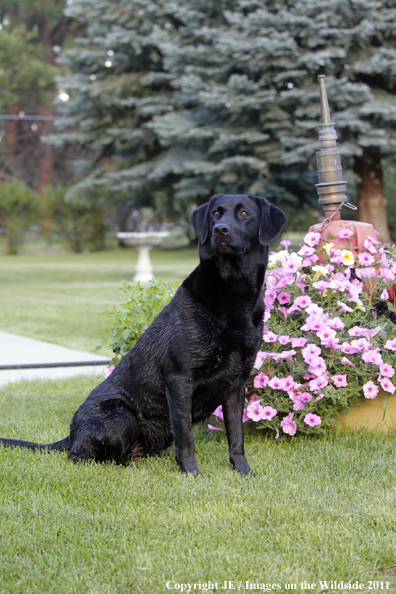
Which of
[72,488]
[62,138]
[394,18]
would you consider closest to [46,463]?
[72,488]

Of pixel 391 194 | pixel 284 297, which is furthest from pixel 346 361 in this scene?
pixel 391 194

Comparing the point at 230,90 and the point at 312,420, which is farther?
the point at 230,90

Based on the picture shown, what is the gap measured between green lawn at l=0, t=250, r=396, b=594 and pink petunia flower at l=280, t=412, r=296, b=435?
85 millimetres

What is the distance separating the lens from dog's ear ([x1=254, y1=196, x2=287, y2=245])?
3.15 metres

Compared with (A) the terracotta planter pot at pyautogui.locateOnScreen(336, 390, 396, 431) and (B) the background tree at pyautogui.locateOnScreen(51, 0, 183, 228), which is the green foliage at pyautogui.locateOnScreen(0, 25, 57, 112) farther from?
(A) the terracotta planter pot at pyautogui.locateOnScreen(336, 390, 396, 431)

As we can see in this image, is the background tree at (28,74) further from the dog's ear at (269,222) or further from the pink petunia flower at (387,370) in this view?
the pink petunia flower at (387,370)

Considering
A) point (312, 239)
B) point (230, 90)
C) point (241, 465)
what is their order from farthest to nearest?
1. point (230, 90)
2. point (312, 239)
3. point (241, 465)

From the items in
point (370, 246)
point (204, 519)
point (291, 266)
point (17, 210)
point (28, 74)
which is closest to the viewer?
point (204, 519)

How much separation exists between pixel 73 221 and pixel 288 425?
1012 inches

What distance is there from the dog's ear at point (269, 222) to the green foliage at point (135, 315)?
4.65 ft

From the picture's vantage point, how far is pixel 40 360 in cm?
625

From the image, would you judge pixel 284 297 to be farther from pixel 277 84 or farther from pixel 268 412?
pixel 277 84

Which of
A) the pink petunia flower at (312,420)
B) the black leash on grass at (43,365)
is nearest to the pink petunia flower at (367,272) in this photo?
the pink petunia flower at (312,420)

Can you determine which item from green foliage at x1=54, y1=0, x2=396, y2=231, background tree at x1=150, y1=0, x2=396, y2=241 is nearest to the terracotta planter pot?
green foliage at x1=54, y1=0, x2=396, y2=231
